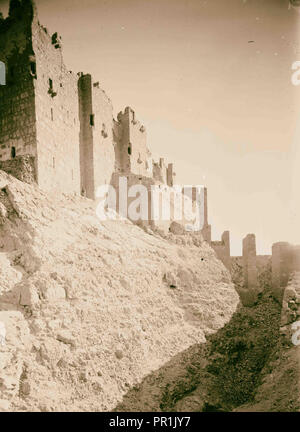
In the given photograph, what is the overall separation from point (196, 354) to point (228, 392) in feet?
5.63

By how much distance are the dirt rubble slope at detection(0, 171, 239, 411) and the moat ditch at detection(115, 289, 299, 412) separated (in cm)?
44

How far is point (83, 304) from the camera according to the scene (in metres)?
10.4

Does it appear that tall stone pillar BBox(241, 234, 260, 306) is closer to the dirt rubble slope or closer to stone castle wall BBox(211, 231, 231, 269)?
stone castle wall BBox(211, 231, 231, 269)

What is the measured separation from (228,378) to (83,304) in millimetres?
6548

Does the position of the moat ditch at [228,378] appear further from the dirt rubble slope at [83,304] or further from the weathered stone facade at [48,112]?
the weathered stone facade at [48,112]

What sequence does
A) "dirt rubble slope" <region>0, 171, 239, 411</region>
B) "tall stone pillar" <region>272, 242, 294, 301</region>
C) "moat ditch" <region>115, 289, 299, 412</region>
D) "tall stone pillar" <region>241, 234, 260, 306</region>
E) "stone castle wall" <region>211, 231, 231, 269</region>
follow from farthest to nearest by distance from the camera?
"stone castle wall" <region>211, 231, 231, 269</region> < "tall stone pillar" <region>241, 234, 260, 306</region> < "tall stone pillar" <region>272, 242, 294, 301</region> < "moat ditch" <region>115, 289, 299, 412</region> < "dirt rubble slope" <region>0, 171, 239, 411</region>

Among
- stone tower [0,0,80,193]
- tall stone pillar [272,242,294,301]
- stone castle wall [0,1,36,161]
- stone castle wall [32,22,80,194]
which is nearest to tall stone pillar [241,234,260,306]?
tall stone pillar [272,242,294,301]

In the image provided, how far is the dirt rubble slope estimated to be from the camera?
836cm

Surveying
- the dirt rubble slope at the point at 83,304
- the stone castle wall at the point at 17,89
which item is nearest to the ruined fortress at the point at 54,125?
the stone castle wall at the point at 17,89

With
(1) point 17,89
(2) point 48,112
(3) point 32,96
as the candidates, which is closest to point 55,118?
(2) point 48,112
